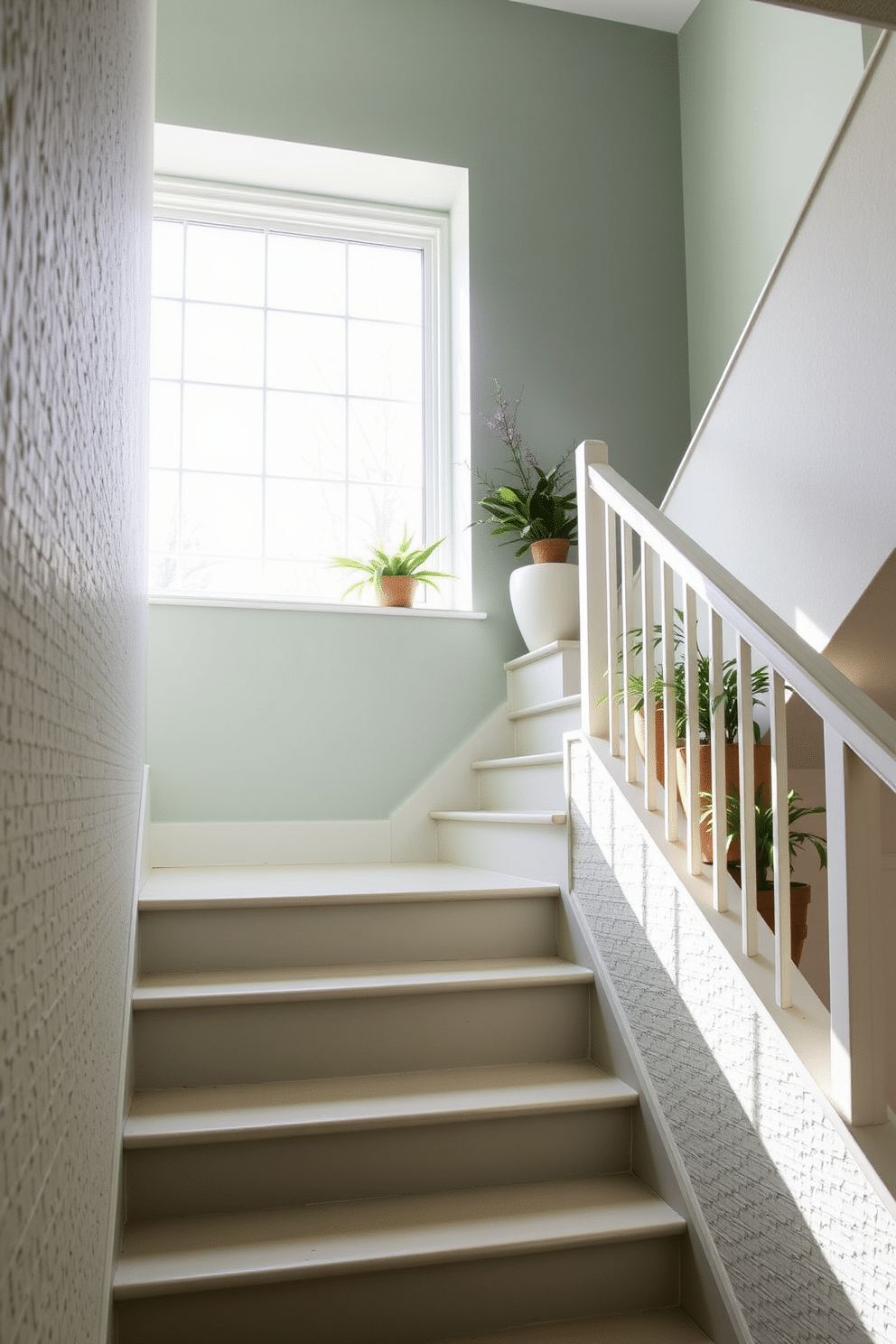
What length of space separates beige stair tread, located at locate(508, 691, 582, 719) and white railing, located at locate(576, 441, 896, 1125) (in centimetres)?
36

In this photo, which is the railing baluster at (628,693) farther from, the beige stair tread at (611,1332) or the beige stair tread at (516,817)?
the beige stair tread at (611,1332)

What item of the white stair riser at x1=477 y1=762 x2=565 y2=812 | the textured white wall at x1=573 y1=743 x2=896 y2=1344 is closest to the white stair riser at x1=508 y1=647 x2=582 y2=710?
the white stair riser at x1=477 y1=762 x2=565 y2=812

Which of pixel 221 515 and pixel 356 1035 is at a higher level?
pixel 221 515

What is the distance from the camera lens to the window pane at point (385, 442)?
4113 mm

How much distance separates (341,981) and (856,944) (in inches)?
45.5

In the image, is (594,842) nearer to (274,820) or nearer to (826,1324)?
(826,1324)

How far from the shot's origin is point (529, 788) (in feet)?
9.95

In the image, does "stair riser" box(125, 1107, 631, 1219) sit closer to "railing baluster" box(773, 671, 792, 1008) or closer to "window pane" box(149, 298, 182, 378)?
"railing baluster" box(773, 671, 792, 1008)

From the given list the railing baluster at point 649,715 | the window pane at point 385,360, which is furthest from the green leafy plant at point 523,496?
the railing baluster at point 649,715

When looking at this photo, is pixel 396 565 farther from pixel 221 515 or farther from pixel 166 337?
pixel 166 337

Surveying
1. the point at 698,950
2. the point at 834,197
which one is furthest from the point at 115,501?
the point at 834,197

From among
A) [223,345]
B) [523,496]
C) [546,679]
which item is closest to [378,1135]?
[546,679]

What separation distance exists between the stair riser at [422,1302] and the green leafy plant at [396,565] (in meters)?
2.39

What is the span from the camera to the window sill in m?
3.48
